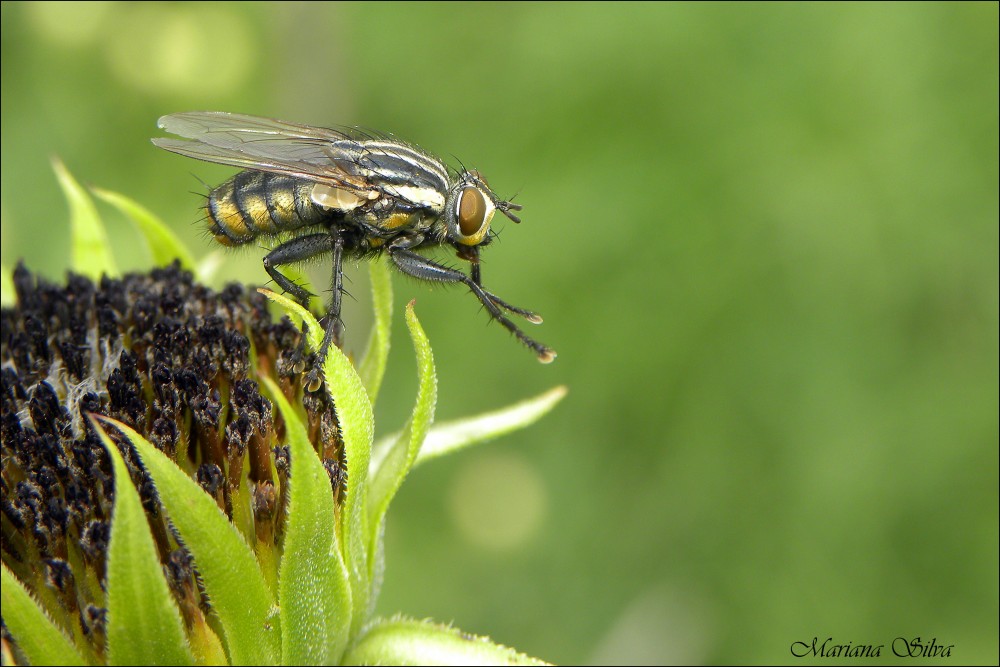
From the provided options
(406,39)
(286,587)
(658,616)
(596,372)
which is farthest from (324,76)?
(286,587)

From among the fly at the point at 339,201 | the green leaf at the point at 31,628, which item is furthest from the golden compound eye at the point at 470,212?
the green leaf at the point at 31,628

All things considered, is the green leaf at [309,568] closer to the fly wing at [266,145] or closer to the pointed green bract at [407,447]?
the pointed green bract at [407,447]

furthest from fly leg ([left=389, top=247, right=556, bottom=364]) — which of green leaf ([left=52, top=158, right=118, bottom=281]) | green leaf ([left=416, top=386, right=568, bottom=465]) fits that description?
green leaf ([left=52, top=158, right=118, bottom=281])

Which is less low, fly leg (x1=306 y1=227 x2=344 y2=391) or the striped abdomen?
the striped abdomen

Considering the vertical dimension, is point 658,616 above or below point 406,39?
below

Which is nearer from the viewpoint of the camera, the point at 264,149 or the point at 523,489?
the point at 264,149

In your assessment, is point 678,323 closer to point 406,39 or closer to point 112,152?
point 406,39

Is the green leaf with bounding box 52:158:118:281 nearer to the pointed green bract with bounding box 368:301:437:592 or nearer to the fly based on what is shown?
the fly
